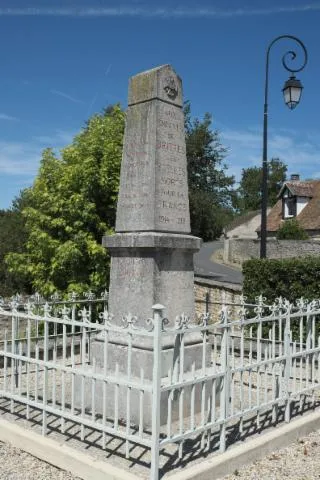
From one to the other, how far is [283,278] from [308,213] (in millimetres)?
27823

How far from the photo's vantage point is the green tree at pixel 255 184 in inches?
3169

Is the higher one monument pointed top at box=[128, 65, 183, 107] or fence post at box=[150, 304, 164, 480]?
monument pointed top at box=[128, 65, 183, 107]

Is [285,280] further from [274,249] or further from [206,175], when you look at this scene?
[274,249]

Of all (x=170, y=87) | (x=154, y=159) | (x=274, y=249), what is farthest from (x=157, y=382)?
(x=274, y=249)

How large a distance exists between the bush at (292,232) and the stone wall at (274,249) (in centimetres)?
205

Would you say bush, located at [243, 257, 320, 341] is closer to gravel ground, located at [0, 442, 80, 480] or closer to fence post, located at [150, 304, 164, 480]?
fence post, located at [150, 304, 164, 480]

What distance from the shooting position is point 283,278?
10828mm

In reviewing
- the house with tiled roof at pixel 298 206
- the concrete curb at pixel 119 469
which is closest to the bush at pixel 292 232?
the house with tiled roof at pixel 298 206

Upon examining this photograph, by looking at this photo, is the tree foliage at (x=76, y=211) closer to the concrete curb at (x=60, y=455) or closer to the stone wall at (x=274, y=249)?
the concrete curb at (x=60, y=455)

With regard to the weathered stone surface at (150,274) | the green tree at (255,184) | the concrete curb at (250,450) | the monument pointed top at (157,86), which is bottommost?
the concrete curb at (250,450)

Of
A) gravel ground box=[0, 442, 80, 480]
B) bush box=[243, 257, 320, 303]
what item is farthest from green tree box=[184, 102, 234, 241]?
gravel ground box=[0, 442, 80, 480]

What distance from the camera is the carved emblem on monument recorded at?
620cm

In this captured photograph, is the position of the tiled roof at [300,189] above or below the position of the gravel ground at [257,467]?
above

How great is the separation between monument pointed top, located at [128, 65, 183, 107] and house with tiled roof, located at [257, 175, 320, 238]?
30.6 metres
